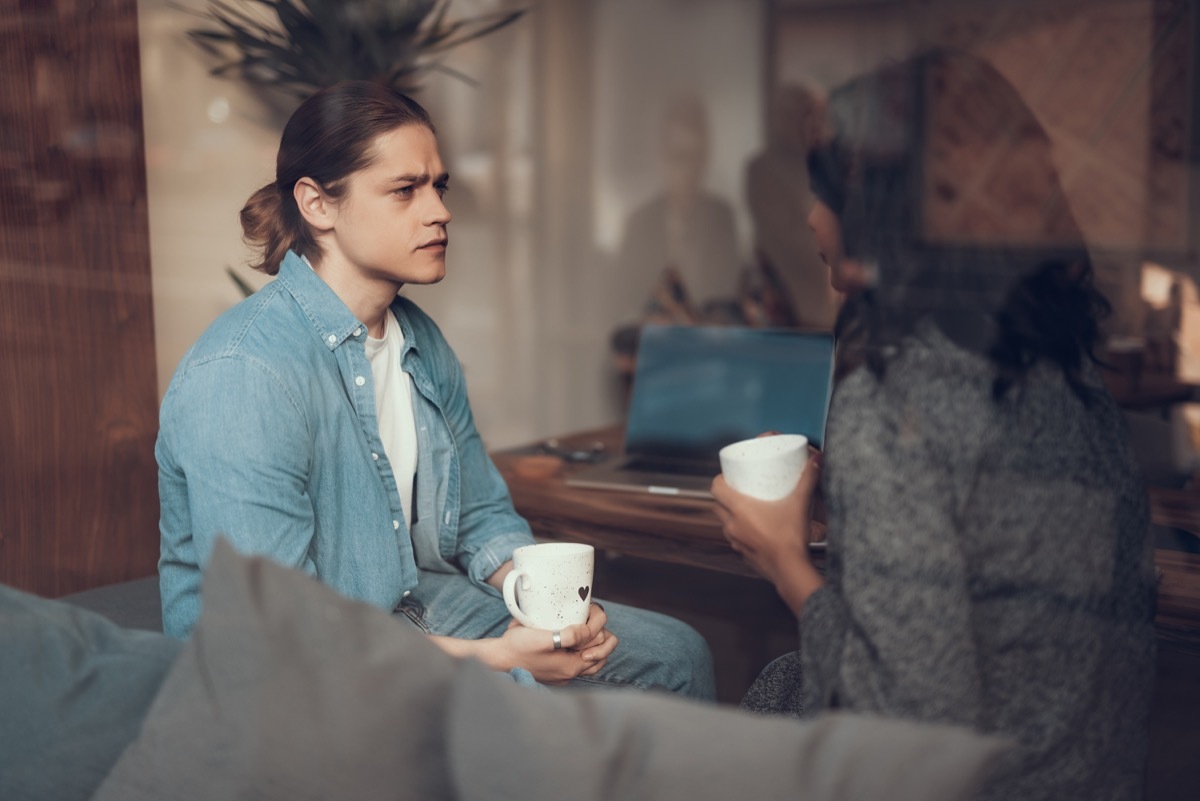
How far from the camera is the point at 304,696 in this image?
694 mm

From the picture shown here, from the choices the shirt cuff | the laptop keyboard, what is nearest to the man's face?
the shirt cuff

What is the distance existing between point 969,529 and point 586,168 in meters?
2.67

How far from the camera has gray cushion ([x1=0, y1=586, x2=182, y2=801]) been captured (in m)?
0.80

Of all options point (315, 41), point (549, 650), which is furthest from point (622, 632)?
point (315, 41)

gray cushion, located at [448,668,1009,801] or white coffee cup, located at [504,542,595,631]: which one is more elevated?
gray cushion, located at [448,668,1009,801]

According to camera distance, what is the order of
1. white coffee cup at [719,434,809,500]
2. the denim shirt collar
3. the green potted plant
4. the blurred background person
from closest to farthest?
white coffee cup at [719,434,809,500] < the denim shirt collar < the green potted plant < the blurred background person

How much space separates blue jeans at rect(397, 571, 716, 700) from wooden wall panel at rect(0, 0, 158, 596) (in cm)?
50

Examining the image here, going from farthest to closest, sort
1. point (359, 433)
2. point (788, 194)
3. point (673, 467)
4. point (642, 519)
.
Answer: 1. point (788, 194)
2. point (673, 467)
3. point (642, 519)
4. point (359, 433)

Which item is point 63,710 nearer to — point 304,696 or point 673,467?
point 304,696

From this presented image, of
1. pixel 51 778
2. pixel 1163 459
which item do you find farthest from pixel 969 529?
pixel 1163 459

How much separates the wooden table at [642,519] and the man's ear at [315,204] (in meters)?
0.56

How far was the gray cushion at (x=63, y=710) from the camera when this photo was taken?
801mm

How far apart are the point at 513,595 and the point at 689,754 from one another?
55 cm

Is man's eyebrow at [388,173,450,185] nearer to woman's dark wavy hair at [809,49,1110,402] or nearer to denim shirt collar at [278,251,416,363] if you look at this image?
denim shirt collar at [278,251,416,363]
